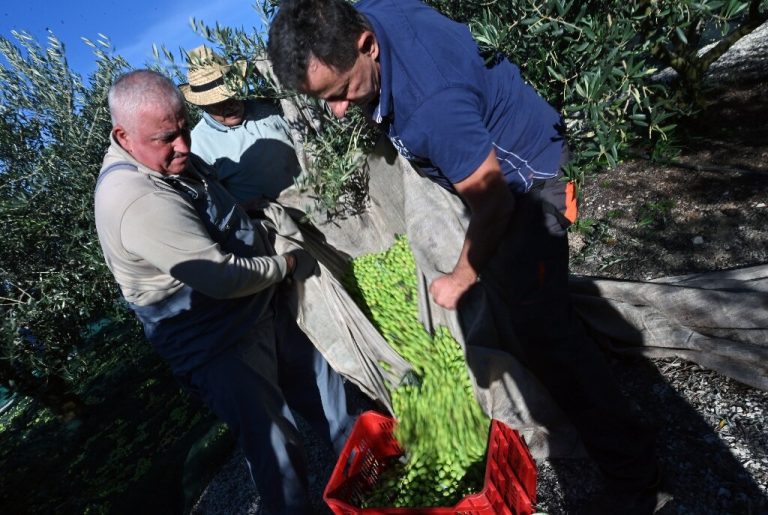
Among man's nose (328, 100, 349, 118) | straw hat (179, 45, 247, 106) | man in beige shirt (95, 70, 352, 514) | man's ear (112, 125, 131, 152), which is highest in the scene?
straw hat (179, 45, 247, 106)

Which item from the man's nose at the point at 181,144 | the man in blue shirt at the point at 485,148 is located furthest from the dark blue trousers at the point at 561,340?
the man's nose at the point at 181,144

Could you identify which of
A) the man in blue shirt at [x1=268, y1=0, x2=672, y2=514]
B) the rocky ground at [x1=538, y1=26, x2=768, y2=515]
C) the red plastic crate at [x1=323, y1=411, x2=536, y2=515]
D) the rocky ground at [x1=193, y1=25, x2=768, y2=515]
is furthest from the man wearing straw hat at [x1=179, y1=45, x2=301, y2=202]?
the rocky ground at [x1=538, y1=26, x2=768, y2=515]

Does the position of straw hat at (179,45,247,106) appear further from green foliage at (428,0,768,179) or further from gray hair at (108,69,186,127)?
green foliage at (428,0,768,179)

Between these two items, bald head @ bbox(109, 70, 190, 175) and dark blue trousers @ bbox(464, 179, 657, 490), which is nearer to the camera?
dark blue trousers @ bbox(464, 179, 657, 490)

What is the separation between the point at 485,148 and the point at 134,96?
5.11 feet

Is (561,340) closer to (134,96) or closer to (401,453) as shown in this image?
(401,453)

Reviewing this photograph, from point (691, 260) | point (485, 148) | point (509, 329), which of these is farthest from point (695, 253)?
point (485, 148)

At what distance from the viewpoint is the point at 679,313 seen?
2.78m

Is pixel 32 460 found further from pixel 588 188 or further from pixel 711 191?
pixel 711 191

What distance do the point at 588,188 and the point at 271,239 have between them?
12.0ft

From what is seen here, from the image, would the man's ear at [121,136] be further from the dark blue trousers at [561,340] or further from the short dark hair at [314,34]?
the dark blue trousers at [561,340]

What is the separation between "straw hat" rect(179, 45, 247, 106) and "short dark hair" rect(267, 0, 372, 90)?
143 centimetres

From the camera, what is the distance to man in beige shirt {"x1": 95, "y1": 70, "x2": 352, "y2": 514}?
2115 millimetres

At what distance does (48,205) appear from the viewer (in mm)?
4469
